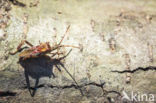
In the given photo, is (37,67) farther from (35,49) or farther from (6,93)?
(6,93)

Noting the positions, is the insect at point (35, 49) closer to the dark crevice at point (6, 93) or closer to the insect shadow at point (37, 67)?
the insect shadow at point (37, 67)

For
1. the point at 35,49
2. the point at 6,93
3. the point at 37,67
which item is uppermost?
the point at 35,49

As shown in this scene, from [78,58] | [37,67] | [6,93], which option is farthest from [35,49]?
[6,93]

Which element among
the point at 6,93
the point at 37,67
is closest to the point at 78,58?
the point at 37,67

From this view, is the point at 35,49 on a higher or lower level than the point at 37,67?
higher

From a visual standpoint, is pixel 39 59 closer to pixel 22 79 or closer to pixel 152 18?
pixel 22 79

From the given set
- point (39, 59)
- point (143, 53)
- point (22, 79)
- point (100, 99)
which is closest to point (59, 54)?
point (39, 59)

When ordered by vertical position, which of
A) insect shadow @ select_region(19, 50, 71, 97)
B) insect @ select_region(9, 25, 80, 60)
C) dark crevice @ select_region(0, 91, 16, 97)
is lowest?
dark crevice @ select_region(0, 91, 16, 97)

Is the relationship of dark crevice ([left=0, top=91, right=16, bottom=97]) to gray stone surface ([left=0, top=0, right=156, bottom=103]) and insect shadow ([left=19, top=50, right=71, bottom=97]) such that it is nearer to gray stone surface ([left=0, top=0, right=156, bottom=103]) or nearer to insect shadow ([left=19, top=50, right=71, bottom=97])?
gray stone surface ([left=0, top=0, right=156, bottom=103])

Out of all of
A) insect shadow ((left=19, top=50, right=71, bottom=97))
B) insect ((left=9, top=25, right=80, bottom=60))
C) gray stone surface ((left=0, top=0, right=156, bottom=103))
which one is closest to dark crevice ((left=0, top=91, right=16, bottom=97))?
gray stone surface ((left=0, top=0, right=156, bottom=103))
